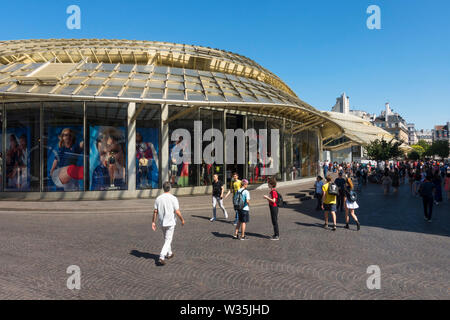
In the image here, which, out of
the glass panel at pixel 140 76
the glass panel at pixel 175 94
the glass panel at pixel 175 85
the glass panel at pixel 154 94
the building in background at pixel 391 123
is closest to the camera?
the glass panel at pixel 154 94

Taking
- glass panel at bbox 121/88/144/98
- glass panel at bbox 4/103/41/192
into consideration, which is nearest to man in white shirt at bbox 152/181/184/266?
glass panel at bbox 121/88/144/98

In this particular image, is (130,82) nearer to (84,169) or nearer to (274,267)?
(84,169)

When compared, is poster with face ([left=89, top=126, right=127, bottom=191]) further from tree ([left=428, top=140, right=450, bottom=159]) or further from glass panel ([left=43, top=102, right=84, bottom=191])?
tree ([left=428, top=140, right=450, bottom=159])

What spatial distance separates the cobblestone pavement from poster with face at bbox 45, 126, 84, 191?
6.10 m

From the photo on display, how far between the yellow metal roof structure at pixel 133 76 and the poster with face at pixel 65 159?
286 centimetres

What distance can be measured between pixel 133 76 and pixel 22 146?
837cm

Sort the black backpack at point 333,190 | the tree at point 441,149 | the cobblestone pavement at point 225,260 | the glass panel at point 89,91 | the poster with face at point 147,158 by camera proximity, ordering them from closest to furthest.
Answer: the cobblestone pavement at point 225,260 → the black backpack at point 333,190 → the glass panel at point 89,91 → the poster with face at point 147,158 → the tree at point 441,149

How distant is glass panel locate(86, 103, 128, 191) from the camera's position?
17422 mm

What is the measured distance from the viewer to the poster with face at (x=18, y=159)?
17.4 metres

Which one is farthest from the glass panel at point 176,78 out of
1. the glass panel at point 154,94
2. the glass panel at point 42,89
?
the glass panel at point 42,89

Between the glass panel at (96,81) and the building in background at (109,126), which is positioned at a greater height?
the glass panel at (96,81)

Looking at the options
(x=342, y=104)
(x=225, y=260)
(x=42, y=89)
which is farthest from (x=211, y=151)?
(x=342, y=104)

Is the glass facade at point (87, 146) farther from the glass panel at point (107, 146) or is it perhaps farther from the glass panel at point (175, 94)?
the glass panel at point (175, 94)
